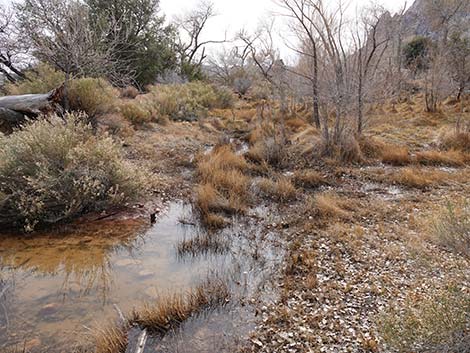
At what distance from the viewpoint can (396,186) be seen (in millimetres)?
5566

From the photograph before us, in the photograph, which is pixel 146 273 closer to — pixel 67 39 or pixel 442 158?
pixel 67 39

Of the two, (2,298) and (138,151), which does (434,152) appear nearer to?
(138,151)

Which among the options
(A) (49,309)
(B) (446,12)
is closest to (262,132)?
(A) (49,309)

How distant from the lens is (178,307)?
2.46 m

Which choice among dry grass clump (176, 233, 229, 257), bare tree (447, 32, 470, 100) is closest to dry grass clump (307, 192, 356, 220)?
dry grass clump (176, 233, 229, 257)

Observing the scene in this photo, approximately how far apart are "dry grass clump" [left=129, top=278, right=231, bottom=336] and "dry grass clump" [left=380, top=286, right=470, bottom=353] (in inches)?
54.0

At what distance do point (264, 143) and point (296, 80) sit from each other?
5.69 meters

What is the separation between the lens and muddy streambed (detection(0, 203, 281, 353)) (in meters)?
2.31

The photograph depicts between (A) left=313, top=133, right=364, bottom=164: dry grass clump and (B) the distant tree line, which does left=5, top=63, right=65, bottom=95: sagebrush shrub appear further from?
(A) left=313, top=133, right=364, bottom=164: dry grass clump

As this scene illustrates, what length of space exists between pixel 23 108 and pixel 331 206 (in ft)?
21.9

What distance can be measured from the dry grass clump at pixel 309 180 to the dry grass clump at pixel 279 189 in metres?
0.35

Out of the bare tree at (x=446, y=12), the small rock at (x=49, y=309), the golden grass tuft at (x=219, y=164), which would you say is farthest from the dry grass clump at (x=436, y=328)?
the bare tree at (x=446, y=12)

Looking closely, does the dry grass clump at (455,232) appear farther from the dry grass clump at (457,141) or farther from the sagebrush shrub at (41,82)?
the sagebrush shrub at (41,82)

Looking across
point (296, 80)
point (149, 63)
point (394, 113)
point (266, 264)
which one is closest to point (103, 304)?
point (266, 264)
